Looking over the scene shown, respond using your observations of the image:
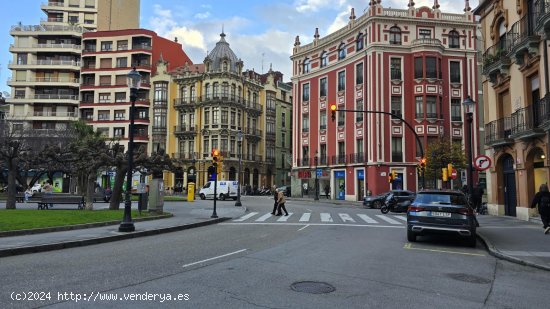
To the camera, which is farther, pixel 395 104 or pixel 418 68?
pixel 395 104

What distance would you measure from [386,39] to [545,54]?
2641 cm

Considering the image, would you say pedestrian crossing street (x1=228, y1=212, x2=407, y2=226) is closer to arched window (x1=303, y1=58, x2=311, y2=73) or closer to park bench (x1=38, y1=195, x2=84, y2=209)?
park bench (x1=38, y1=195, x2=84, y2=209)

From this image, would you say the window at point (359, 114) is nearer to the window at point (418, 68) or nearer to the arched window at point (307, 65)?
A: the window at point (418, 68)

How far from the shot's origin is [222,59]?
208 feet

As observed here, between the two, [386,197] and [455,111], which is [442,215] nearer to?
[386,197]

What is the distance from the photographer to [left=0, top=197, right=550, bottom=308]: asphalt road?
5.86 metres

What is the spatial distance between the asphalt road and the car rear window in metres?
1.26

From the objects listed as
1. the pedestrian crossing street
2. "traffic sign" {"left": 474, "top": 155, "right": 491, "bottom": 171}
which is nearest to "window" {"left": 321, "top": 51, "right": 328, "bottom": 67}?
the pedestrian crossing street

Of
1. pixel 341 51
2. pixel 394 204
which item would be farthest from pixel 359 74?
pixel 394 204

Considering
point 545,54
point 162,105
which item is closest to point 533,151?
point 545,54

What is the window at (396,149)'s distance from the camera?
4166cm

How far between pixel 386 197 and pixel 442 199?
1632 centimetres

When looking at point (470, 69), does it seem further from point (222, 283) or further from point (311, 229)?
point (222, 283)

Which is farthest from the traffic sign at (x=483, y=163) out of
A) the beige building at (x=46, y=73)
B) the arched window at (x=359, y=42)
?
the beige building at (x=46, y=73)
